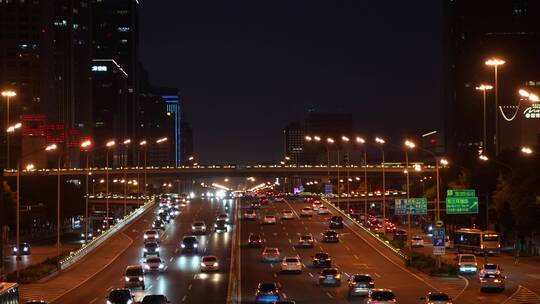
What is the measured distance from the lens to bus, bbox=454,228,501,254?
92.4 metres

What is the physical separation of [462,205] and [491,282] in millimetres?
28074

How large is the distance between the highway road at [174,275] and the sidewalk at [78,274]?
724mm

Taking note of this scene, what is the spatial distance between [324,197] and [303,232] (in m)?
56.0

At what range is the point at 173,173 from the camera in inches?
7156

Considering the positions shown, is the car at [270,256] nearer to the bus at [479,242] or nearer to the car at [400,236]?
the car at [400,236]

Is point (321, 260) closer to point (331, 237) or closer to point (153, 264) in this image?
point (153, 264)

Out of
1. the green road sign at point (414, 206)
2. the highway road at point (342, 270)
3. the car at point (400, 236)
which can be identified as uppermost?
the green road sign at point (414, 206)

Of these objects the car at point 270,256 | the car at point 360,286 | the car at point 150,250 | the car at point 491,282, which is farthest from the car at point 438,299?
the car at point 150,250

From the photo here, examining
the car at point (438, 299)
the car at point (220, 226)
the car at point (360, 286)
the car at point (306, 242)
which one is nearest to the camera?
the car at point (438, 299)

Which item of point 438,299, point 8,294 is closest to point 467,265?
point 438,299

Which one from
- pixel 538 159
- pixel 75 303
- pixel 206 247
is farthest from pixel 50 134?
pixel 75 303

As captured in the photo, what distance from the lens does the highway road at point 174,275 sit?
55250 mm

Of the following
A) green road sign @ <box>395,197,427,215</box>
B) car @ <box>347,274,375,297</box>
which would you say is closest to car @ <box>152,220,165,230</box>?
green road sign @ <box>395,197,427,215</box>

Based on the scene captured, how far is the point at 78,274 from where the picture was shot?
71562 mm
